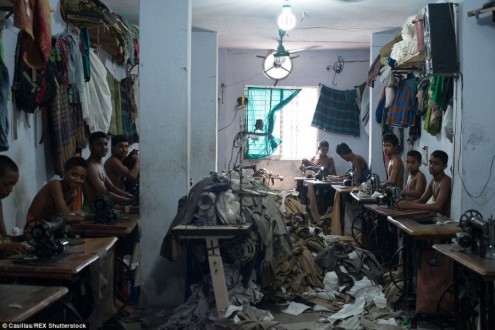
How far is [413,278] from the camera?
16.9 ft

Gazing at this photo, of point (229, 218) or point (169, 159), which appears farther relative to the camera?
point (169, 159)

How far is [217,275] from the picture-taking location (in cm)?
465

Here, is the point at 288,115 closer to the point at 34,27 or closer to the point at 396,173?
the point at 396,173

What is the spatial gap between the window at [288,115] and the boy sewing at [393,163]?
410 cm

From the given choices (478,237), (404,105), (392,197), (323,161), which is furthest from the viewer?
(323,161)

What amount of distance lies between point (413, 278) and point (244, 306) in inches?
63.2

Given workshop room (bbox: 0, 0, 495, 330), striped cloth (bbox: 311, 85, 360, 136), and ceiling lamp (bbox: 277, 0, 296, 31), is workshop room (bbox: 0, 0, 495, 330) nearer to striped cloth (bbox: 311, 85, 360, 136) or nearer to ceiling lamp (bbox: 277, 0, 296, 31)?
ceiling lamp (bbox: 277, 0, 296, 31)

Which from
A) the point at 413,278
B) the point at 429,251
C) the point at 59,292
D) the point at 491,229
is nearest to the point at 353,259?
the point at 413,278

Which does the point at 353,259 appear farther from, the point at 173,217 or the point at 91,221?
the point at 91,221

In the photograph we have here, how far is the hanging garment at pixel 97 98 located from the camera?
640 cm

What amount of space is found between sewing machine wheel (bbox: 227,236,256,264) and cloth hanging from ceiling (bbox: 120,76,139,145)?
3.82 meters

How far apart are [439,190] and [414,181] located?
1046mm

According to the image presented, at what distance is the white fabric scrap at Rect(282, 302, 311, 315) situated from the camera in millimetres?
5153

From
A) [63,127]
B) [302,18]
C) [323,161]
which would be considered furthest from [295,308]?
[323,161]
